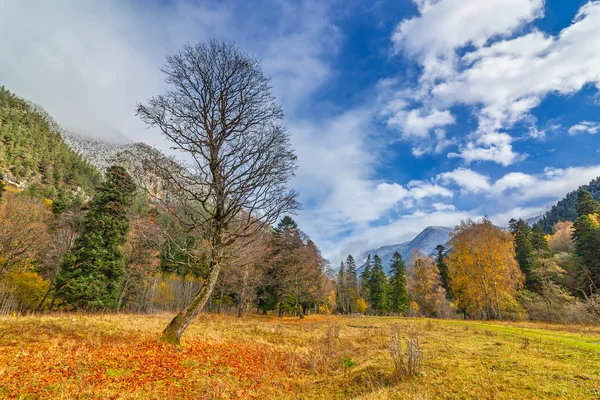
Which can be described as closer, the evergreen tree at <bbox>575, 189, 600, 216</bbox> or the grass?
the grass

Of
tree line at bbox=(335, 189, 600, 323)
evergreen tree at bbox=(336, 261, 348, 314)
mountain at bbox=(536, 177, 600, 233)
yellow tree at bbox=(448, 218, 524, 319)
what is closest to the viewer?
tree line at bbox=(335, 189, 600, 323)

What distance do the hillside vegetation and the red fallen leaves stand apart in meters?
101

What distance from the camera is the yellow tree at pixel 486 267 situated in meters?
28.4

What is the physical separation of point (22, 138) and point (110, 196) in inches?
3948

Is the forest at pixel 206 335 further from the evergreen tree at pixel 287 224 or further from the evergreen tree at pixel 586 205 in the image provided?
the evergreen tree at pixel 586 205

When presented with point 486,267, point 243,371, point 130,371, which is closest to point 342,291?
point 486,267

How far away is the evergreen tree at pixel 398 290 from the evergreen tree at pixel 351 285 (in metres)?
11.7

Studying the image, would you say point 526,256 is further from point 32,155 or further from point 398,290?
point 32,155

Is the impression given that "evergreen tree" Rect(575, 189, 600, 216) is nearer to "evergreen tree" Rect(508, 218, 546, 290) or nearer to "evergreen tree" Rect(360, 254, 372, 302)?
"evergreen tree" Rect(508, 218, 546, 290)

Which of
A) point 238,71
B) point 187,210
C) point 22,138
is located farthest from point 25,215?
point 22,138

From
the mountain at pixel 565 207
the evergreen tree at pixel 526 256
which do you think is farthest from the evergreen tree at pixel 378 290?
the mountain at pixel 565 207

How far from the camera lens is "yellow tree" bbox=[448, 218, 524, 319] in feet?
93.1

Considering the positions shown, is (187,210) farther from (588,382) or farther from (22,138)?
(22,138)

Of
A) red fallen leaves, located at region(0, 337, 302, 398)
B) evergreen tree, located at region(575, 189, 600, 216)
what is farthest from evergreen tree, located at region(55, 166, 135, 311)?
evergreen tree, located at region(575, 189, 600, 216)
